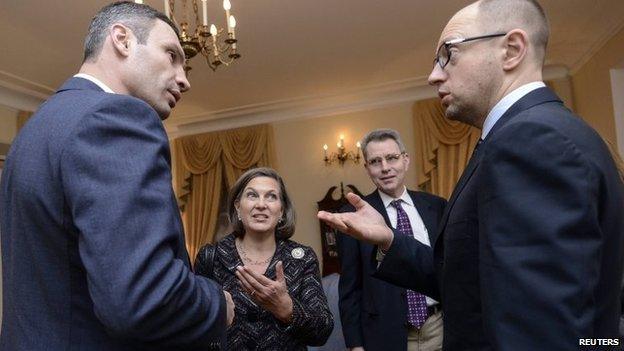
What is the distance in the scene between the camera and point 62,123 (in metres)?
1.06

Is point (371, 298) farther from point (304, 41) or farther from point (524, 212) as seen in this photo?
point (304, 41)

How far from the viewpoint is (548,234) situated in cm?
97

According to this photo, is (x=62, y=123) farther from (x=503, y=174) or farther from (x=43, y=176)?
(x=503, y=174)

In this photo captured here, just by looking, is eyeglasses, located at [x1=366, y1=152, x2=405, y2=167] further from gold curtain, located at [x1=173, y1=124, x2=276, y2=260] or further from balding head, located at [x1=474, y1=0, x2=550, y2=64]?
gold curtain, located at [x1=173, y1=124, x2=276, y2=260]

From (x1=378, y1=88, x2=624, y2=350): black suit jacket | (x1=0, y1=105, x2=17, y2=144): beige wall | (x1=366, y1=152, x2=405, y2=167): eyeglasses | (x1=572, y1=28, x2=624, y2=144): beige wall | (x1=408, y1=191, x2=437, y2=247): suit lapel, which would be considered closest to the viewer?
(x1=378, y1=88, x2=624, y2=350): black suit jacket

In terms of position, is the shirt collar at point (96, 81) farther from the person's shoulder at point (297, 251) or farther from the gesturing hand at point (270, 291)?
the person's shoulder at point (297, 251)

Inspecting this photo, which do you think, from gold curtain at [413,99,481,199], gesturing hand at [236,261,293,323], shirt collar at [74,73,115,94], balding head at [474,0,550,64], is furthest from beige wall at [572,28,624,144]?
shirt collar at [74,73,115,94]

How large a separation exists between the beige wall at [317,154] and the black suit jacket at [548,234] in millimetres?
6241

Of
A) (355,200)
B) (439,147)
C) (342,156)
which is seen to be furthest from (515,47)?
(342,156)

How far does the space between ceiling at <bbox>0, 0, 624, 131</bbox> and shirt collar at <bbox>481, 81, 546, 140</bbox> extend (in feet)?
12.0

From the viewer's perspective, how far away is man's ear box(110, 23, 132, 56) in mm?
1262

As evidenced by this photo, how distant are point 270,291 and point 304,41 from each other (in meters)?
4.01

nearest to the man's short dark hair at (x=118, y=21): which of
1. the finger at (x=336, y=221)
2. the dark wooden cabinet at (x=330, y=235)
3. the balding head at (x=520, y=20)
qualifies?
the finger at (x=336, y=221)

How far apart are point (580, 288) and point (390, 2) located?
4.21 meters
